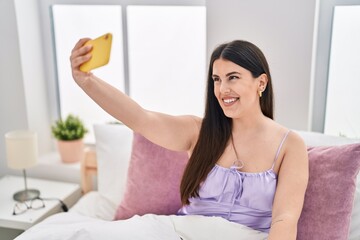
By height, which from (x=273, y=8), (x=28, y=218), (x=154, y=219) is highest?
(x=273, y=8)

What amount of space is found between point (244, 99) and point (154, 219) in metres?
0.54

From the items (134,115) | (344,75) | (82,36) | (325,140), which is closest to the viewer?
(134,115)

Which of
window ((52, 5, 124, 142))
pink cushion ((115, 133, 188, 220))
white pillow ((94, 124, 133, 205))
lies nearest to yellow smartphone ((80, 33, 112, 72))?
pink cushion ((115, 133, 188, 220))

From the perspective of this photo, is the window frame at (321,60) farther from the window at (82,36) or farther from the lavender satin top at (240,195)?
the window at (82,36)

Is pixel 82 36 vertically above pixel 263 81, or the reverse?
pixel 82 36

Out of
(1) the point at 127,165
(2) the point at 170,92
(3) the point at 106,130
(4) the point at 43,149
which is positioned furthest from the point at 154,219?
(4) the point at 43,149

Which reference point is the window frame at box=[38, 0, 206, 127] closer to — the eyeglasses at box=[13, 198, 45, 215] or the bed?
the bed

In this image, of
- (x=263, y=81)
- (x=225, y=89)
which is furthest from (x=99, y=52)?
(x=263, y=81)

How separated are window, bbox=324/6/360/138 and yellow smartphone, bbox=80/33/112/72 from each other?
120 centimetres

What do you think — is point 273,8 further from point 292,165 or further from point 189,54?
point 292,165

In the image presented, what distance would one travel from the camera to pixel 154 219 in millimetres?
1503

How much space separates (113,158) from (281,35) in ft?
3.11

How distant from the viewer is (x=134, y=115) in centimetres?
135

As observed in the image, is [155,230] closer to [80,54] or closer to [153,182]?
[153,182]
